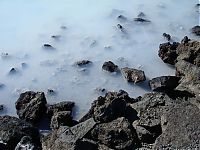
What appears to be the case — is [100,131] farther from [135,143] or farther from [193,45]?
[193,45]

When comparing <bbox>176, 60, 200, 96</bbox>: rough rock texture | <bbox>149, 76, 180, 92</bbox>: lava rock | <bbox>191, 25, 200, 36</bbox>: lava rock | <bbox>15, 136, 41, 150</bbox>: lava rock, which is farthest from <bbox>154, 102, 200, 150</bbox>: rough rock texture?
<bbox>191, 25, 200, 36</bbox>: lava rock

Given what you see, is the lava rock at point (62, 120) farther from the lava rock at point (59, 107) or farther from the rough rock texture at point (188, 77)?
the rough rock texture at point (188, 77)

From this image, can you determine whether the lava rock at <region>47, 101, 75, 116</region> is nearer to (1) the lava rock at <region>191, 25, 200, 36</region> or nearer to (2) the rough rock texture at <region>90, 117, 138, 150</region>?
(2) the rough rock texture at <region>90, 117, 138, 150</region>

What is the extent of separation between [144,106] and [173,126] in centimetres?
39

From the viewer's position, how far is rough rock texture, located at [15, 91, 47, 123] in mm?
3305

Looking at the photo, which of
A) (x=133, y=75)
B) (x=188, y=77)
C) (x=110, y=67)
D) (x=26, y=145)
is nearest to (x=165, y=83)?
(x=188, y=77)

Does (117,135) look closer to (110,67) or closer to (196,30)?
(110,67)

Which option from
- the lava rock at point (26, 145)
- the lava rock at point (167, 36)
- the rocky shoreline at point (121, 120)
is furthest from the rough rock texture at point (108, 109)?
the lava rock at point (167, 36)

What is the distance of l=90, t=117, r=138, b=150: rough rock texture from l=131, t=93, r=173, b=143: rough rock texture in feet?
0.23

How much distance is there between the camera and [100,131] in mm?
2895

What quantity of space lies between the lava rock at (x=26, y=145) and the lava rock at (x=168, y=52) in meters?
1.62

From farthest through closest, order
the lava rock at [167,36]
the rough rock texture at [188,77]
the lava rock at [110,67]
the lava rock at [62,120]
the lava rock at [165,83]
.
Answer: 1. the lava rock at [167,36]
2. the lava rock at [110,67]
3. the lava rock at [165,83]
4. the rough rock texture at [188,77]
5. the lava rock at [62,120]

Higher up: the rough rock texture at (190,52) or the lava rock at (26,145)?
the rough rock texture at (190,52)

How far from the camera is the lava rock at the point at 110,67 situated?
376 centimetres
